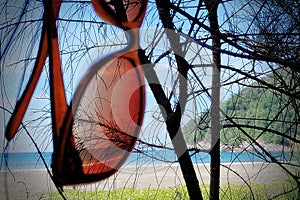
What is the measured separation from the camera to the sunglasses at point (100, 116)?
149cm

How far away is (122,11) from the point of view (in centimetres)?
153

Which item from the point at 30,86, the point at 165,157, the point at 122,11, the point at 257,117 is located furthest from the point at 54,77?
the point at 257,117

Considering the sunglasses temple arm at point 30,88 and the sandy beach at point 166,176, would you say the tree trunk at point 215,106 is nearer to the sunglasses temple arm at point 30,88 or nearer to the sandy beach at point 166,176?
the sandy beach at point 166,176

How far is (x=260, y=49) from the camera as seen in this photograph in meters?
1.48

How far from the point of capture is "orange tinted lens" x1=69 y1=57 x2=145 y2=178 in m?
1.49

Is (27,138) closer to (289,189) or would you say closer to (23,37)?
(23,37)

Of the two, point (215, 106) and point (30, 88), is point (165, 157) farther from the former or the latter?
point (30, 88)

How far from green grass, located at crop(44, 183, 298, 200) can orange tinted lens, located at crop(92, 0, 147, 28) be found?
503 mm

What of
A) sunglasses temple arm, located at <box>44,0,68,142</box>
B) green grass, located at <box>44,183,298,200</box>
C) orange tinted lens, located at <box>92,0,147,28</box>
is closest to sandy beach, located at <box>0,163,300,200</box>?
green grass, located at <box>44,183,298,200</box>

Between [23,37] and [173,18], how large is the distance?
0.49 m

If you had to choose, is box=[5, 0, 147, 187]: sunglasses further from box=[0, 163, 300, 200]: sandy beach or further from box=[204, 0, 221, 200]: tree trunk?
box=[204, 0, 221, 200]: tree trunk

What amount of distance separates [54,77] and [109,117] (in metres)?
0.21

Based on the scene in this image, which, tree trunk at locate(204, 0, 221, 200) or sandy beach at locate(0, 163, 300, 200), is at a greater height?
tree trunk at locate(204, 0, 221, 200)

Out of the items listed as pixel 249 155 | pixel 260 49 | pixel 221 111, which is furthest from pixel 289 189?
pixel 260 49
